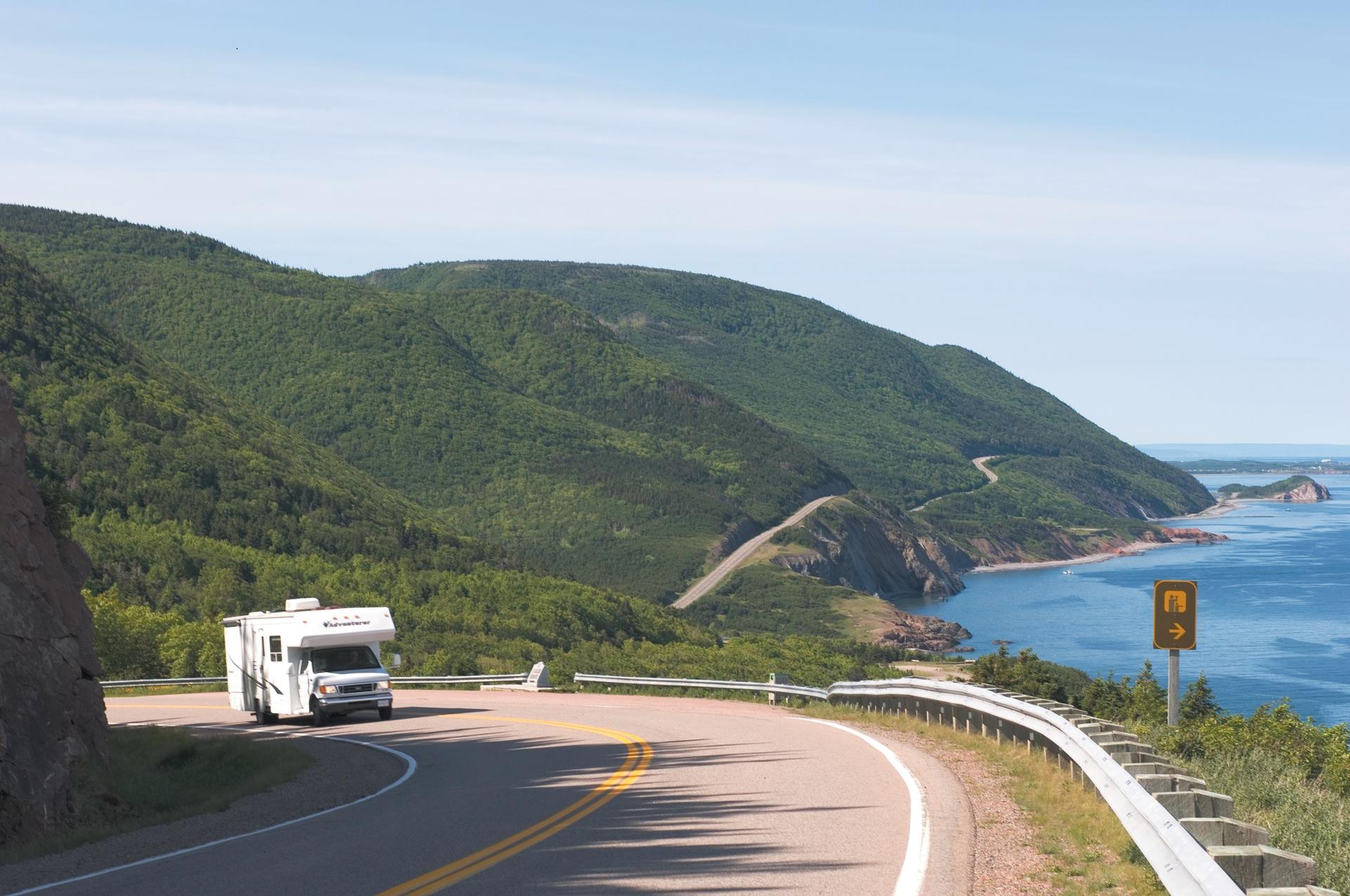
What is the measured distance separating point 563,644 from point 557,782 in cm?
6640

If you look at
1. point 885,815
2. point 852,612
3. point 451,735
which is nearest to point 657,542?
point 852,612

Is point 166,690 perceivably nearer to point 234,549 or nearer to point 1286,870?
point 1286,870

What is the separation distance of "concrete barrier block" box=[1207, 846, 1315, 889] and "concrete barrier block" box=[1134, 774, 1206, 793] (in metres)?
2.77

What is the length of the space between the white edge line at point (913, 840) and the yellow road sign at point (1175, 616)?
3.32 m

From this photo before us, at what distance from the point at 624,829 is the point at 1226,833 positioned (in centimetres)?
601

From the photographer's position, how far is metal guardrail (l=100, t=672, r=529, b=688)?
135 ft

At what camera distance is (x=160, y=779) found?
19547 mm

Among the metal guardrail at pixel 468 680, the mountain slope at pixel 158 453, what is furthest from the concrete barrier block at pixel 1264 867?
the mountain slope at pixel 158 453

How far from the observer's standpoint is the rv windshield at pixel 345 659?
29469 millimetres

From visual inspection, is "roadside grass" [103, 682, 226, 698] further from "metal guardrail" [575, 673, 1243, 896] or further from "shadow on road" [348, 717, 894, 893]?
"shadow on road" [348, 717, 894, 893]

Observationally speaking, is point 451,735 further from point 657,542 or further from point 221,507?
point 657,542

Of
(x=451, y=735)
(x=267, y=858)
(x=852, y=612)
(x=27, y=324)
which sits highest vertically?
(x=27, y=324)

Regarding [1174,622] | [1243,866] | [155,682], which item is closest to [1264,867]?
[1243,866]

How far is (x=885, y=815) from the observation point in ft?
44.2
